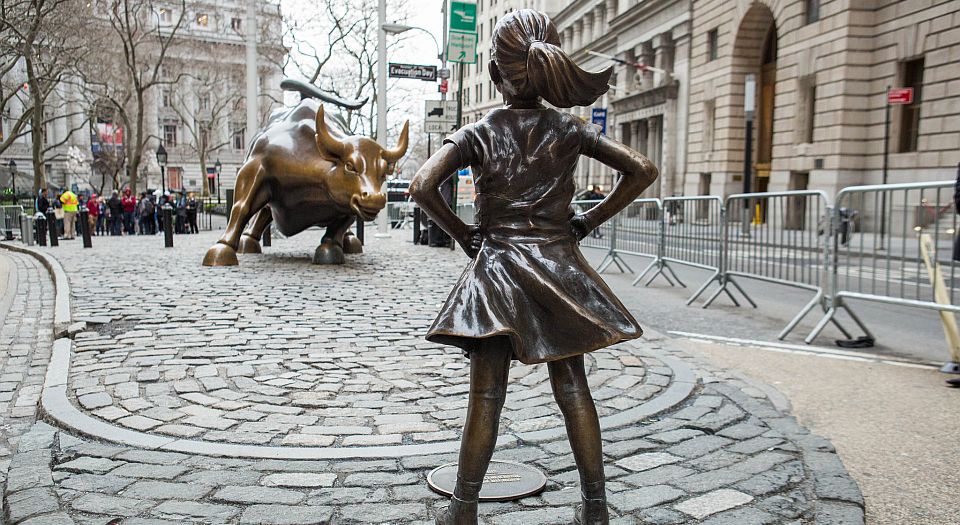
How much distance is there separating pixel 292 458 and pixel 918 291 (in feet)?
17.7

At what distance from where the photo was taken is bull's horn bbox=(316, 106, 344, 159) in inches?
428

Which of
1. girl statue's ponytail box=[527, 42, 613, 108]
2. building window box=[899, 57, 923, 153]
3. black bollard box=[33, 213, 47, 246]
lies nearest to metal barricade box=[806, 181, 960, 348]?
girl statue's ponytail box=[527, 42, 613, 108]

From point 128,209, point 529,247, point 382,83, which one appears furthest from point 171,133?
point 529,247

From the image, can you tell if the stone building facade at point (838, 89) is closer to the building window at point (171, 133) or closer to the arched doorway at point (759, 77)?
the arched doorway at point (759, 77)

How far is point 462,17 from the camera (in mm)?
17609

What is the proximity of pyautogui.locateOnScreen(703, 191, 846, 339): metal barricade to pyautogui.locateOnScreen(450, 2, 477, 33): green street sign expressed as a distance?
9.69 meters

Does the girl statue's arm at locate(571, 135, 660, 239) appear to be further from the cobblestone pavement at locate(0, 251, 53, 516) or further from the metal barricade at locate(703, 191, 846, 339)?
the metal barricade at locate(703, 191, 846, 339)

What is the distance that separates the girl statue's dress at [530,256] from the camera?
2.74 meters

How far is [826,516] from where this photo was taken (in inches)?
121

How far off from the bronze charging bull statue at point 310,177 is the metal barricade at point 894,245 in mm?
6269

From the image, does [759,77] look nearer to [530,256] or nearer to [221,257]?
[221,257]

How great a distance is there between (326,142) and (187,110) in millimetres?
47983

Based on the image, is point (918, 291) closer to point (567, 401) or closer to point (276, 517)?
point (567, 401)

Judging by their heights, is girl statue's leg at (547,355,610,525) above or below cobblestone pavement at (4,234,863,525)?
above
